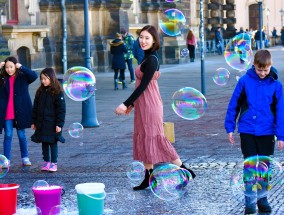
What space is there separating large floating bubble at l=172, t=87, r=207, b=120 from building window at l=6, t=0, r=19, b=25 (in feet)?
55.7

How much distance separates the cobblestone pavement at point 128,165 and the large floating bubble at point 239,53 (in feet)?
3.25

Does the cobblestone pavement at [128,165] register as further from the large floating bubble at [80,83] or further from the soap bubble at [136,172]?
the large floating bubble at [80,83]

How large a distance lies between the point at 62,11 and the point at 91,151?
18.7 metres

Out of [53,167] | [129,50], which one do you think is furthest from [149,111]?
[129,50]

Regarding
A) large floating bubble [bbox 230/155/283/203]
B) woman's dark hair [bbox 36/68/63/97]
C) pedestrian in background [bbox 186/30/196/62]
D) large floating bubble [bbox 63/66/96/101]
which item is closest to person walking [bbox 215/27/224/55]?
pedestrian in background [bbox 186/30/196/62]

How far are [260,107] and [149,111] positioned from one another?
68.1 inches

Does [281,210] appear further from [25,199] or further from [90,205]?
[25,199]

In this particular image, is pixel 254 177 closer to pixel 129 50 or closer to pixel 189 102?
pixel 189 102

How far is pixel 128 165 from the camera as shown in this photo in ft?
37.2

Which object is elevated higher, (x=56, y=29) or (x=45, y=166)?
(x=56, y=29)

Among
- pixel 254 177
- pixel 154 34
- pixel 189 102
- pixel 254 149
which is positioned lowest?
pixel 254 177

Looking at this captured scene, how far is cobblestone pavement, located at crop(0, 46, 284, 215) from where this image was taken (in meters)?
8.84

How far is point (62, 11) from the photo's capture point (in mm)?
31125

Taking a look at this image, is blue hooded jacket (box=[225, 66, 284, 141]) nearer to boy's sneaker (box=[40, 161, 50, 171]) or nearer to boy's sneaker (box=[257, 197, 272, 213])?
boy's sneaker (box=[257, 197, 272, 213])
